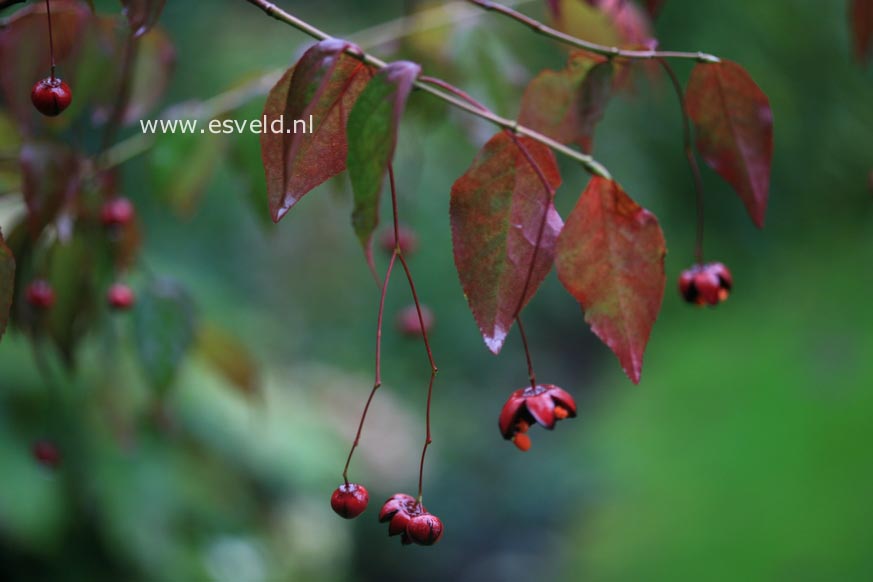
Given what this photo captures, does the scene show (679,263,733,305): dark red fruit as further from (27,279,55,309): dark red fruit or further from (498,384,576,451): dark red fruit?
(27,279,55,309): dark red fruit

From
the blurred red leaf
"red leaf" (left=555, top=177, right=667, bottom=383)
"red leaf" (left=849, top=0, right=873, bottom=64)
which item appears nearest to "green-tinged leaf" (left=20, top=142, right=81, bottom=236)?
the blurred red leaf

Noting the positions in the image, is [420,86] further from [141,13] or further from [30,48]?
[30,48]

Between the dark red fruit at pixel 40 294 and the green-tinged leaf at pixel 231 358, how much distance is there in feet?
0.91

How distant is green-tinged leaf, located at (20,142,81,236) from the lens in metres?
0.76

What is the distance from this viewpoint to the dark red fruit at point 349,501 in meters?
0.62

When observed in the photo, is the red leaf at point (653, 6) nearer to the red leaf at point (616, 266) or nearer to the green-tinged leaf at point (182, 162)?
the red leaf at point (616, 266)

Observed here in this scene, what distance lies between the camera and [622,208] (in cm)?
61

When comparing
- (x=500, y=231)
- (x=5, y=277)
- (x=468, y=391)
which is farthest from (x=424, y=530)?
(x=468, y=391)

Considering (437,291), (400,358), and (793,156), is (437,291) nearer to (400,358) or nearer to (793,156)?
(400,358)

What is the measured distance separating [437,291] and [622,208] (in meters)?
4.12

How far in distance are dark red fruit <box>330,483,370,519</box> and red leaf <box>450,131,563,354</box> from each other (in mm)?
162

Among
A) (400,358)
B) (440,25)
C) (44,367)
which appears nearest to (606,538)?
(400,358)

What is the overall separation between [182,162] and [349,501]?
Result: 0.60 meters

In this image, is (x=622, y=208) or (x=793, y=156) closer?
(x=622, y=208)
